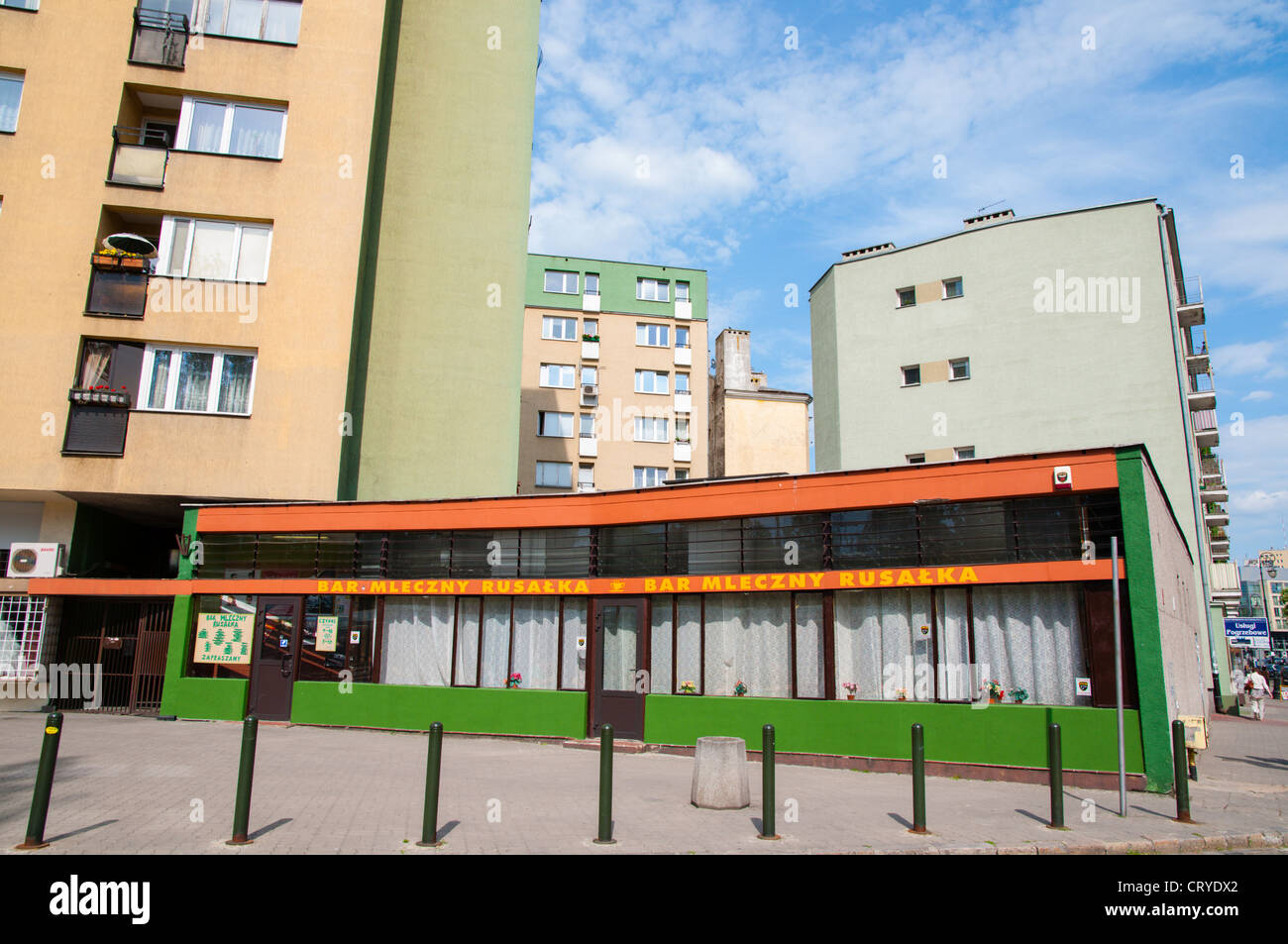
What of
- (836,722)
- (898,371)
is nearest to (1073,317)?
(898,371)

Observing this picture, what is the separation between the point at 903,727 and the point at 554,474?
30135mm

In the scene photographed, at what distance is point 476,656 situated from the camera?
1619 cm

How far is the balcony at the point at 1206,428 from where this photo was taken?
3738 cm

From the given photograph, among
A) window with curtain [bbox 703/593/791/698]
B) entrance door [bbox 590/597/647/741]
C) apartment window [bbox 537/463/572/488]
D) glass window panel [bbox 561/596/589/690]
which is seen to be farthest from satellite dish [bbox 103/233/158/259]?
apartment window [bbox 537/463/572/488]

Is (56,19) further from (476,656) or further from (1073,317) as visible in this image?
(1073,317)

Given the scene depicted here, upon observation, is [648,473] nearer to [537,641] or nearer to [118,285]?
[118,285]

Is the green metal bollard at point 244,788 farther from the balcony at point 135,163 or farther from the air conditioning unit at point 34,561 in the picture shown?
the balcony at point 135,163

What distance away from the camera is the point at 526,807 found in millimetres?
9289

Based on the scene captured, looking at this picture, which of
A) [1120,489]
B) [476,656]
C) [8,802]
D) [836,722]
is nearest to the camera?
[8,802]

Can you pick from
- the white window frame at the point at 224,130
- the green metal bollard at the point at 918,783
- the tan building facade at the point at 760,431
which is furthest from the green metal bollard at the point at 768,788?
the tan building facade at the point at 760,431

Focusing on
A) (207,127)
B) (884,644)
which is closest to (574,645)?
(884,644)

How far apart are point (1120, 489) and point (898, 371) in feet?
65.1

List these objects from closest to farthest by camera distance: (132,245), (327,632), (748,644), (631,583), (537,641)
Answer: (748,644) → (631,583) → (537,641) → (327,632) → (132,245)

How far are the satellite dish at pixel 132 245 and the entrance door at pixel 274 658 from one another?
9.37 meters
